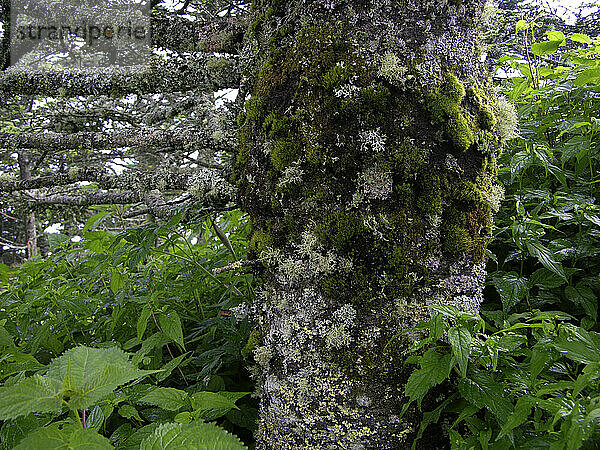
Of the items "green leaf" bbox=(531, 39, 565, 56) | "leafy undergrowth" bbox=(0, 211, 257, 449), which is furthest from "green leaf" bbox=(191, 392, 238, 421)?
"green leaf" bbox=(531, 39, 565, 56)

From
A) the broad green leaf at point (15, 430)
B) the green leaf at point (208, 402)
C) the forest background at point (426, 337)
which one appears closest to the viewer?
the forest background at point (426, 337)

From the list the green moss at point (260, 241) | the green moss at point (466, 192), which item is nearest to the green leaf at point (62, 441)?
the green moss at point (260, 241)

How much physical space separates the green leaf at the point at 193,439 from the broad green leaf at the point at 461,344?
58cm

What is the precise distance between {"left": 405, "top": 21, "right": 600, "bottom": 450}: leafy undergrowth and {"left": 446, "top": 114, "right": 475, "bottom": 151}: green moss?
0.33 m

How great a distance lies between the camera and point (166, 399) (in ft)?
3.98

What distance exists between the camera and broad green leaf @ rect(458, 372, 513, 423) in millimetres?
1118

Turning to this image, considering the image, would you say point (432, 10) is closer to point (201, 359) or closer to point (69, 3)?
point (201, 359)

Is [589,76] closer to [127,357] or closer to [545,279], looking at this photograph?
[545,279]

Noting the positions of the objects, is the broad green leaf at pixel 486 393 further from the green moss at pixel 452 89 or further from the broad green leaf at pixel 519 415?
the green moss at pixel 452 89

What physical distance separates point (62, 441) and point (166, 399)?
0.37 meters

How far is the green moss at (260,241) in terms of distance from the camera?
1.47 metres

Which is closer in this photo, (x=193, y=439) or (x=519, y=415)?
(x=193, y=439)

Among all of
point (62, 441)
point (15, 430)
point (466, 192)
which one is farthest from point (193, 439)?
point (466, 192)

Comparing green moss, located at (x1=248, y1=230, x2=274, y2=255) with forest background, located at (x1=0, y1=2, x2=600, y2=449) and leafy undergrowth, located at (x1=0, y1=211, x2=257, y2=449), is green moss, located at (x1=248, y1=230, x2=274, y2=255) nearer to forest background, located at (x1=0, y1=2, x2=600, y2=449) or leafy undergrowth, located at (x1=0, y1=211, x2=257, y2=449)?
forest background, located at (x1=0, y1=2, x2=600, y2=449)
